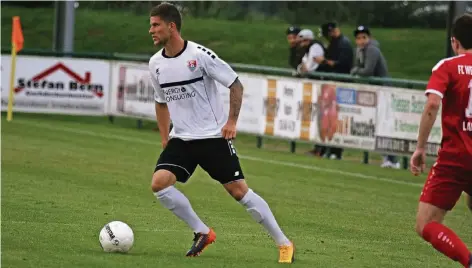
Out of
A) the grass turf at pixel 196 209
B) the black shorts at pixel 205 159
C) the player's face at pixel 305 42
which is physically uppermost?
the player's face at pixel 305 42

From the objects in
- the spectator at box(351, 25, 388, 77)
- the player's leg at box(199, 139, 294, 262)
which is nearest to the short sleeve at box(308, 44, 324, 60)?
the spectator at box(351, 25, 388, 77)

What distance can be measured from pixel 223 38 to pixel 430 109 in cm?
3222

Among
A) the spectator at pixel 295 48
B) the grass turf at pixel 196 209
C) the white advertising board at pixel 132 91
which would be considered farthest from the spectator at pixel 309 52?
the white advertising board at pixel 132 91

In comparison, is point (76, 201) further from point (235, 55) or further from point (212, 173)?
point (235, 55)

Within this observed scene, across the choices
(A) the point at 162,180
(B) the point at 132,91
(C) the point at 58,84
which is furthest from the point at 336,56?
(A) the point at 162,180

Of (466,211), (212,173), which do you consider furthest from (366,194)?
(212,173)

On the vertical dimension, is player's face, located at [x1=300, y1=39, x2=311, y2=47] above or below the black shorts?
above

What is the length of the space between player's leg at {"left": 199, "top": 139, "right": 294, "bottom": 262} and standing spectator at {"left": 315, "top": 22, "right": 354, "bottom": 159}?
455 inches

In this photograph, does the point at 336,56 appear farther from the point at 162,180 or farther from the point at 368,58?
the point at 162,180

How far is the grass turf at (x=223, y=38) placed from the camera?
120 feet

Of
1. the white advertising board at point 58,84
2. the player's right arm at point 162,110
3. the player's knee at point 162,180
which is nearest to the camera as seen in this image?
the player's knee at point 162,180

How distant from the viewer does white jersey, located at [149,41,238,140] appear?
9.53 metres

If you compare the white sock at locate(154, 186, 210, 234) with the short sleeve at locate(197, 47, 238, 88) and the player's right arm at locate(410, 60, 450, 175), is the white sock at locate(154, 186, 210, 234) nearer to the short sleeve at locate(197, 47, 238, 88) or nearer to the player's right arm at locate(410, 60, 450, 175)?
the short sleeve at locate(197, 47, 238, 88)

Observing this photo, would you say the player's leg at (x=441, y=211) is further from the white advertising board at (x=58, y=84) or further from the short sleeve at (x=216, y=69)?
the white advertising board at (x=58, y=84)
